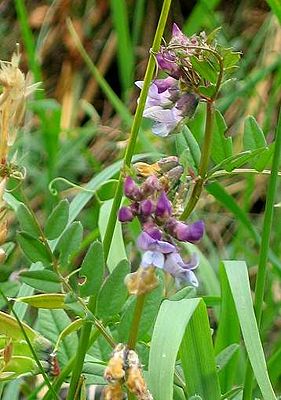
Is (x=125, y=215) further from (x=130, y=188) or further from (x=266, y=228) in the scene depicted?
(x=266, y=228)

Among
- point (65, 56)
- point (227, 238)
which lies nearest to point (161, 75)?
point (227, 238)

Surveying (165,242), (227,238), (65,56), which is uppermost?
(165,242)

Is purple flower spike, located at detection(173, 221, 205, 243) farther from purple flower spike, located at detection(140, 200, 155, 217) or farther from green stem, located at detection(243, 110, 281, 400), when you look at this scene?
green stem, located at detection(243, 110, 281, 400)

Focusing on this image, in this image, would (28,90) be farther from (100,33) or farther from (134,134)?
(100,33)

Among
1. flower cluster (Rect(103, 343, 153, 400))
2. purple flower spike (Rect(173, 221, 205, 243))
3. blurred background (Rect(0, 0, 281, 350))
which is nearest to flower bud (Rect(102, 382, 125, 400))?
flower cluster (Rect(103, 343, 153, 400))

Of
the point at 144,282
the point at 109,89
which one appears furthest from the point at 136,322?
the point at 109,89
